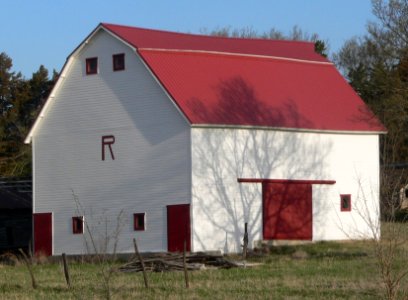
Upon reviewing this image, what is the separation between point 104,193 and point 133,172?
1.74m

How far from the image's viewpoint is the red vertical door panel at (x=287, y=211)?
44.5 metres

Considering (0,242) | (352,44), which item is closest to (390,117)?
(0,242)

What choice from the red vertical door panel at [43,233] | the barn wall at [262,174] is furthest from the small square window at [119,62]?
the red vertical door panel at [43,233]

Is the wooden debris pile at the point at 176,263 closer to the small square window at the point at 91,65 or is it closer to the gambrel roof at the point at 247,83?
the gambrel roof at the point at 247,83

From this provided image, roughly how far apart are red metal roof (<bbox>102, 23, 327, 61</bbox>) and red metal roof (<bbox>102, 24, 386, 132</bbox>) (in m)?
0.04

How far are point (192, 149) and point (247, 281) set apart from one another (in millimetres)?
11532

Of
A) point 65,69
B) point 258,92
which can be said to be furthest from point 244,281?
point 65,69

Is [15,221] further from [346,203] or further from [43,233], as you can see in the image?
[346,203]

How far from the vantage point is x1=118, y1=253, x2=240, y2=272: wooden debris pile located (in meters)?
36.3

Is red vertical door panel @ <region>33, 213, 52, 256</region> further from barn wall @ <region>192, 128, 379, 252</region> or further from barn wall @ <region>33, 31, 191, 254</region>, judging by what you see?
barn wall @ <region>192, 128, 379, 252</region>

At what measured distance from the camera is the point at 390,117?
164 feet

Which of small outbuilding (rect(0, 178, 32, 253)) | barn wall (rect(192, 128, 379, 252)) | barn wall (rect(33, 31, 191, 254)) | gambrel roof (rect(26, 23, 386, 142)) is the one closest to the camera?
barn wall (rect(192, 128, 379, 252))

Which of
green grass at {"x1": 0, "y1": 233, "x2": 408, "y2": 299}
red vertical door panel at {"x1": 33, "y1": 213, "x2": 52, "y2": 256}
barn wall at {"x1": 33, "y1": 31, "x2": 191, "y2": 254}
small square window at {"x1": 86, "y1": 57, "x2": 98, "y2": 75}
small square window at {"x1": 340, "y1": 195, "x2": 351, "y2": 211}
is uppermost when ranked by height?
small square window at {"x1": 86, "y1": 57, "x2": 98, "y2": 75}

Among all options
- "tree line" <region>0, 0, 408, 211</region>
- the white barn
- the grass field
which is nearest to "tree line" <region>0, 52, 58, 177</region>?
"tree line" <region>0, 0, 408, 211</region>
